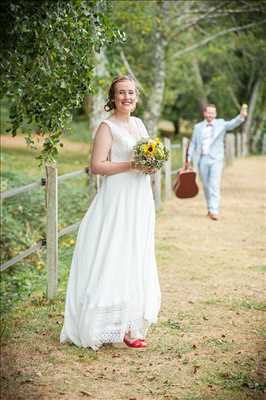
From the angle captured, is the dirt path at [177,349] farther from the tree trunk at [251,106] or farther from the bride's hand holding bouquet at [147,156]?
the tree trunk at [251,106]

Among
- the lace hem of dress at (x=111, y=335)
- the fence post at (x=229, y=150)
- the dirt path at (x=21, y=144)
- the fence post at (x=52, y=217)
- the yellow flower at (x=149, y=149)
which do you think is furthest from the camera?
the dirt path at (x=21, y=144)

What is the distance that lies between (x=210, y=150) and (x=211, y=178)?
505mm

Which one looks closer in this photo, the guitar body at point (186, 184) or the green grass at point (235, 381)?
the green grass at point (235, 381)

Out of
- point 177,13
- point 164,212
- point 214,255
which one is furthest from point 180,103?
point 214,255

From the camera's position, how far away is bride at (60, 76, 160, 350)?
661cm

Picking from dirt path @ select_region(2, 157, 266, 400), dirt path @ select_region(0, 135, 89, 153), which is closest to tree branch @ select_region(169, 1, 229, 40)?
dirt path @ select_region(2, 157, 266, 400)

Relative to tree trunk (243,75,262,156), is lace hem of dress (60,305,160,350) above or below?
below

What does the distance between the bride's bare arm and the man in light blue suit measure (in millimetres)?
7813

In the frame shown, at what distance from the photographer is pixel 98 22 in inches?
262

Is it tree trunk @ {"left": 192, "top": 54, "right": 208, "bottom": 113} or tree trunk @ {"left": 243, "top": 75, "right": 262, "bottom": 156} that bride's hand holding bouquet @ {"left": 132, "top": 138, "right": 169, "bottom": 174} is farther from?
tree trunk @ {"left": 243, "top": 75, "right": 262, "bottom": 156}

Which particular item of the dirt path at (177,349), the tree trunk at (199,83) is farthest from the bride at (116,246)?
the tree trunk at (199,83)

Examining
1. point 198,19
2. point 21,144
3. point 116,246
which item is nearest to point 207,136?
point 116,246

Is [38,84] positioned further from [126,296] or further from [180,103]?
[180,103]

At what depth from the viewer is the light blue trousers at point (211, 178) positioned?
578 inches
